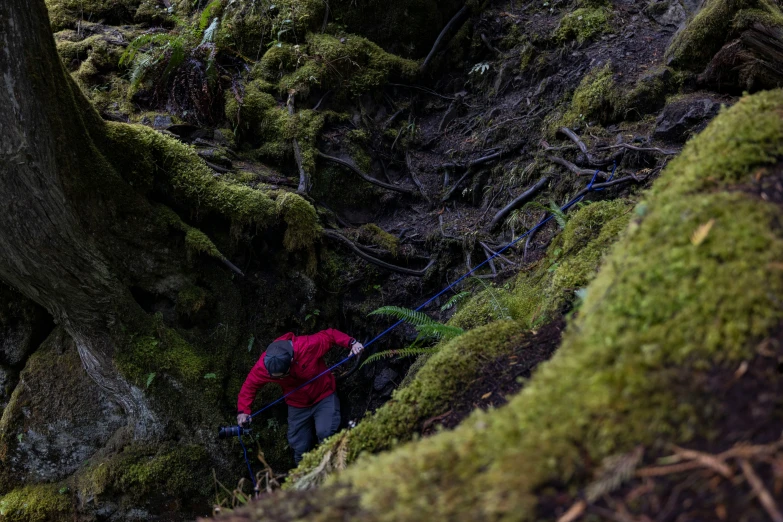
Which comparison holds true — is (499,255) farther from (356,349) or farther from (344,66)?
(344,66)

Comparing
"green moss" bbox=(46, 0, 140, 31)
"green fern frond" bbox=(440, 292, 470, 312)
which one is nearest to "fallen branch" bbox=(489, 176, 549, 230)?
"green fern frond" bbox=(440, 292, 470, 312)

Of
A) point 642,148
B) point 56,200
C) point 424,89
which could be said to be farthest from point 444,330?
point 424,89

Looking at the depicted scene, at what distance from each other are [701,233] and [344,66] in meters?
6.52

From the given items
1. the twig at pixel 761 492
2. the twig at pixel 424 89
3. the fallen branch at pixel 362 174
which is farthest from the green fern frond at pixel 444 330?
the twig at pixel 424 89

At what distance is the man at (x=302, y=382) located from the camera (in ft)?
16.7

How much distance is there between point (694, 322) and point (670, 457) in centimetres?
35

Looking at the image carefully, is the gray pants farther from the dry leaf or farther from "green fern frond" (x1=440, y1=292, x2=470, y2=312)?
the dry leaf

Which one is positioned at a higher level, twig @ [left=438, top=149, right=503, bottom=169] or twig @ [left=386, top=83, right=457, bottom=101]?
twig @ [left=386, top=83, right=457, bottom=101]

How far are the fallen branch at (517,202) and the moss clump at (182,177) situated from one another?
2605mm

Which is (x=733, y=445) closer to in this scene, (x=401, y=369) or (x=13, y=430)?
(x=401, y=369)

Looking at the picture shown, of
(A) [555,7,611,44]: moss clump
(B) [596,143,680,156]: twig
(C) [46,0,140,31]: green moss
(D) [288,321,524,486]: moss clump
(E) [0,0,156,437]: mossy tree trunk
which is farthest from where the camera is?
(C) [46,0,140,31]: green moss

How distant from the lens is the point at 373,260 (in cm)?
589

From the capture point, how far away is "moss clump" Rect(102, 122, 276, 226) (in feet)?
15.9

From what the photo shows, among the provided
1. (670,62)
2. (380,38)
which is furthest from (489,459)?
(380,38)
